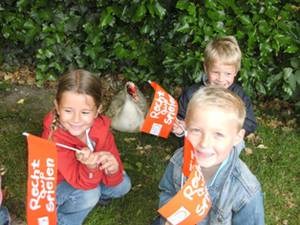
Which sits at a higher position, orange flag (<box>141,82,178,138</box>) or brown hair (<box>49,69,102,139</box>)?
brown hair (<box>49,69,102,139</box>)

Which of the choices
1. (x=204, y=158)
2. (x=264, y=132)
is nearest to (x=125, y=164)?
(x=264, y=132)

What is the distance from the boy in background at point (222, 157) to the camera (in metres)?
2.36

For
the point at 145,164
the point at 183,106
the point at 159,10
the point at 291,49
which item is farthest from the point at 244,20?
the point at 145,164

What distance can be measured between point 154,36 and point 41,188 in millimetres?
2321

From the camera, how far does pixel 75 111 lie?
9.51ft

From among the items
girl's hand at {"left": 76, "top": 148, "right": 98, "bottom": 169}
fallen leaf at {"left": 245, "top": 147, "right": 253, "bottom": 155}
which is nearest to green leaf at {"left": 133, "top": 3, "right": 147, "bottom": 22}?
fallen leaf at {"left": 245, "top": 147, "right": 253, "bottom": 155}

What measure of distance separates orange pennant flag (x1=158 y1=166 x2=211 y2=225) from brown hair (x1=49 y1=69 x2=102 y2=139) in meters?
0.97

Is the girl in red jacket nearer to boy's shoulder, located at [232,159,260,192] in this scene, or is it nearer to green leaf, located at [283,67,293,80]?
boy's shoulder, located at [232,159,260,192]

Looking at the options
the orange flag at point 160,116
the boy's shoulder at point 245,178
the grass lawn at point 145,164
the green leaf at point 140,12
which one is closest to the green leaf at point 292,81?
the grass lawn at point 145,164

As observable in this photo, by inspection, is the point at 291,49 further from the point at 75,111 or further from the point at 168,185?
the point at 75,111

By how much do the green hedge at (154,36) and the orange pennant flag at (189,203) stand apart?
213 cm

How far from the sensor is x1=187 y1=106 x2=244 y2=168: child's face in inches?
92.4

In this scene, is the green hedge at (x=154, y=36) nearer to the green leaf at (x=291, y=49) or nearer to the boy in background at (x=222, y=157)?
the green leaf at (x=291, y=49)

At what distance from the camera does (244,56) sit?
4.29 meters
